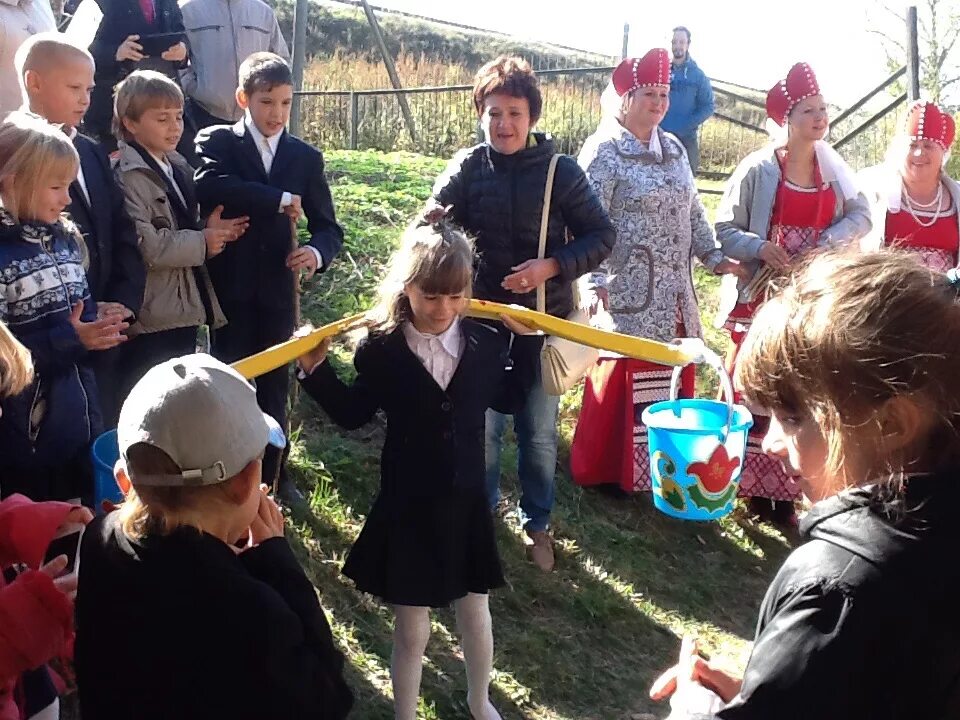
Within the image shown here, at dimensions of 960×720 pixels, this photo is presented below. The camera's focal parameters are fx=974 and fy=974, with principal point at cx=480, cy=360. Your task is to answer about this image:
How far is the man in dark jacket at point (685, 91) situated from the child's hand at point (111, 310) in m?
6.14

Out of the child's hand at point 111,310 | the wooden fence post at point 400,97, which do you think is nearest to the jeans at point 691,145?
the wooden fence post at point 400,97

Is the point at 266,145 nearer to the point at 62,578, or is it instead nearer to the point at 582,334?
the point at 582,334

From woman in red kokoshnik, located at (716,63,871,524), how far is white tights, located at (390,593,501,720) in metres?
2.43

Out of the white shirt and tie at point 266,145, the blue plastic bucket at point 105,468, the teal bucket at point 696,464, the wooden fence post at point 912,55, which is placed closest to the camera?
the blue plastic bucket at point 105,468

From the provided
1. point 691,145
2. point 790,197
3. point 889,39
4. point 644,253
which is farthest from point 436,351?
point 889,39

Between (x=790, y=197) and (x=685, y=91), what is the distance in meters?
4.16

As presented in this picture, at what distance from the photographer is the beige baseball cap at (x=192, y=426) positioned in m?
1.75

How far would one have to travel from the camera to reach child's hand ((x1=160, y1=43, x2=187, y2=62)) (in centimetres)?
488

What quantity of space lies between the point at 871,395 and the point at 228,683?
120 cm

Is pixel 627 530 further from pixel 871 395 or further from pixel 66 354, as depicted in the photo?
pixel 871 395

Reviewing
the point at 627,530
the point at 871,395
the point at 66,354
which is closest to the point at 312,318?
the point at 627,530

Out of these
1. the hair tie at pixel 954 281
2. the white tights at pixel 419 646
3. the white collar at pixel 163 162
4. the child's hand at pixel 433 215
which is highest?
the hair tie at pixel 954 281

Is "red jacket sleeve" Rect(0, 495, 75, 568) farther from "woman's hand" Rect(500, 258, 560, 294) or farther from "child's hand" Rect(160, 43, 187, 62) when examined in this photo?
"child's hand" Rect(160, 43, 187, 62)

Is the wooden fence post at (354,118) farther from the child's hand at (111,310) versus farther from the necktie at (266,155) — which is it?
the child's hand at (111,310)
